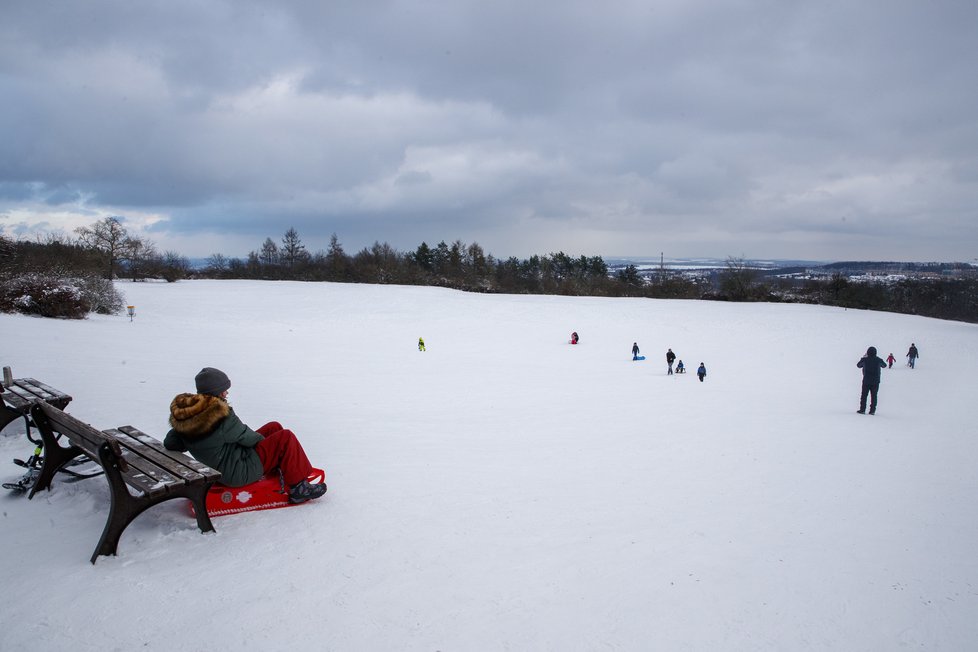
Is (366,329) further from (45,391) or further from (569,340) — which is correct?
(45,391)

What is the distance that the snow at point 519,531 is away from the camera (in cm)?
327

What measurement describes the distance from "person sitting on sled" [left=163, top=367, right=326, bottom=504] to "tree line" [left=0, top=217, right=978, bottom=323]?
21.8 m

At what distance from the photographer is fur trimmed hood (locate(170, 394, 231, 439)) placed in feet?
13.2

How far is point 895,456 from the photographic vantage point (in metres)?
8.48

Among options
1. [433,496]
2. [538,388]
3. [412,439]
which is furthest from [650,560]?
[538,388]

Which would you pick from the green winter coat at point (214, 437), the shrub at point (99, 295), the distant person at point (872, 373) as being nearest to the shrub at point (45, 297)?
the shrub at point (99, 295)

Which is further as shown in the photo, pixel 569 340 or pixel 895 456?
pixel 569 340

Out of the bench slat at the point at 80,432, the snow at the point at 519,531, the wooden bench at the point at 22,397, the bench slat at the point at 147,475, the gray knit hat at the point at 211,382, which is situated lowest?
the snow at the point at 519,531

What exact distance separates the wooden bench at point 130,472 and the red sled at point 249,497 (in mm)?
184

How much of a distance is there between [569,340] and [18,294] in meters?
25.7

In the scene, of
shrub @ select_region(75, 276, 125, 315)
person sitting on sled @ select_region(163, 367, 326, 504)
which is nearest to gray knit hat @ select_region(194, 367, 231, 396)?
person sitting on sled @ select_region(163, 367, 326, 504)

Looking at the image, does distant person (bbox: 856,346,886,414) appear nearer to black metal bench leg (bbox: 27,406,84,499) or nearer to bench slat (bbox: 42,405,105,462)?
bench slat (bbox: 42,405,105,462)

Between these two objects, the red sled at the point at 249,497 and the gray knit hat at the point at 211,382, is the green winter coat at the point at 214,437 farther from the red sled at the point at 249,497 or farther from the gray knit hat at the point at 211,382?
the red sled at the point at 249,497

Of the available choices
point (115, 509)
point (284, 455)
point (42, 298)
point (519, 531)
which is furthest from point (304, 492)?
point (42, 298)
